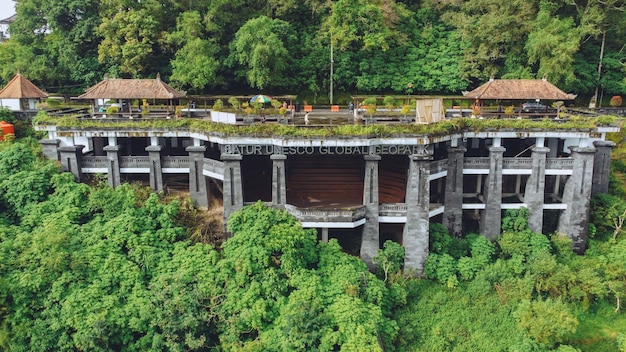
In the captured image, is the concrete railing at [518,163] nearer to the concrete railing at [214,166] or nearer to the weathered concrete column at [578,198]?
the weathered concrete column at [578,198]

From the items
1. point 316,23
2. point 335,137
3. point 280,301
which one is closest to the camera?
point 280,301

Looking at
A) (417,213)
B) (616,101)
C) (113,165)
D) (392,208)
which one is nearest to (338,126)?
(392,208)

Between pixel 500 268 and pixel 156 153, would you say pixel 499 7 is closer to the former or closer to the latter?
pixel 500 268

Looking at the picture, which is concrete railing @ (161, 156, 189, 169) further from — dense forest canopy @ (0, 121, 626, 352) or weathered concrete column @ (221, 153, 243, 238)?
weathered concrete column @ (221, 153, 243, 238)

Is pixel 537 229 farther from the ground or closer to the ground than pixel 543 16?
closer to the ground

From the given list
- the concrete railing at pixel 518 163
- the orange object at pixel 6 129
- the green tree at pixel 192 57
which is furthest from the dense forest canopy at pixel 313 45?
the concrete railing at pixel 518 163

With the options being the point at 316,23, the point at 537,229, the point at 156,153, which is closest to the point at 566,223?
the point at 537,229
